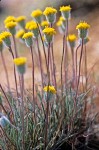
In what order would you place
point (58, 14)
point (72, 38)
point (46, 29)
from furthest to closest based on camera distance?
point (58, 14) → point (72, 38) → point (46, 29)

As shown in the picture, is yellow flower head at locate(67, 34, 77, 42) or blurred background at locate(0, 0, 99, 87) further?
blurred background at locate(0, 0, 99, 87)

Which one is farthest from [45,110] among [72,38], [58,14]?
[58,14]

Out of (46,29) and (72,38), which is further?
(72,38)

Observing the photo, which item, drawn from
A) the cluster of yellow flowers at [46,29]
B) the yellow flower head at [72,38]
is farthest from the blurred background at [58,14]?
the cluster of yellow flowers at [46,29]

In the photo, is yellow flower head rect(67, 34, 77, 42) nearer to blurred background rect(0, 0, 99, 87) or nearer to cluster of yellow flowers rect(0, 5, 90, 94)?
cluster of yellow flowers rect(0, 5, 90, 94)

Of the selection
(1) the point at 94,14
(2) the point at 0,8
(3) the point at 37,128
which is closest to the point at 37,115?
(3) the point at 37,128

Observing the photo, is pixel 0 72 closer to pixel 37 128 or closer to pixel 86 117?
pixel 86 117

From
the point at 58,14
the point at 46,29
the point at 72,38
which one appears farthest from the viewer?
the point at 58,14

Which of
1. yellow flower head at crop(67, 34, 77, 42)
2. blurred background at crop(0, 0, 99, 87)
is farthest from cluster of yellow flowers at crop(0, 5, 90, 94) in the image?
blurred background at crop(0, 0, 99, 87)

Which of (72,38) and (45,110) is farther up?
(72,38)

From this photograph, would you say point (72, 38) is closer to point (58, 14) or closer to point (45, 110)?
point (45, 110)

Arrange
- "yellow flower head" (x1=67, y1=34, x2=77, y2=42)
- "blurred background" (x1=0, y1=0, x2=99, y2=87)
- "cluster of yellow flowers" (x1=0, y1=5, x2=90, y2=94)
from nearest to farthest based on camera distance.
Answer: "cluster of yellow flowers" (x1=0, y1=5, x2=90, y2=94) → "yellow flower head" (x1=67, y1=34, x2=77, y2=42) → "blurred background" (x1=0, y1=0, x2=99, y2=87)

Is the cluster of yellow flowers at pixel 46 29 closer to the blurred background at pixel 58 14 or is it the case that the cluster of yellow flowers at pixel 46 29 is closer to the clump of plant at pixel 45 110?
the clump of plant at pixel 45 110
